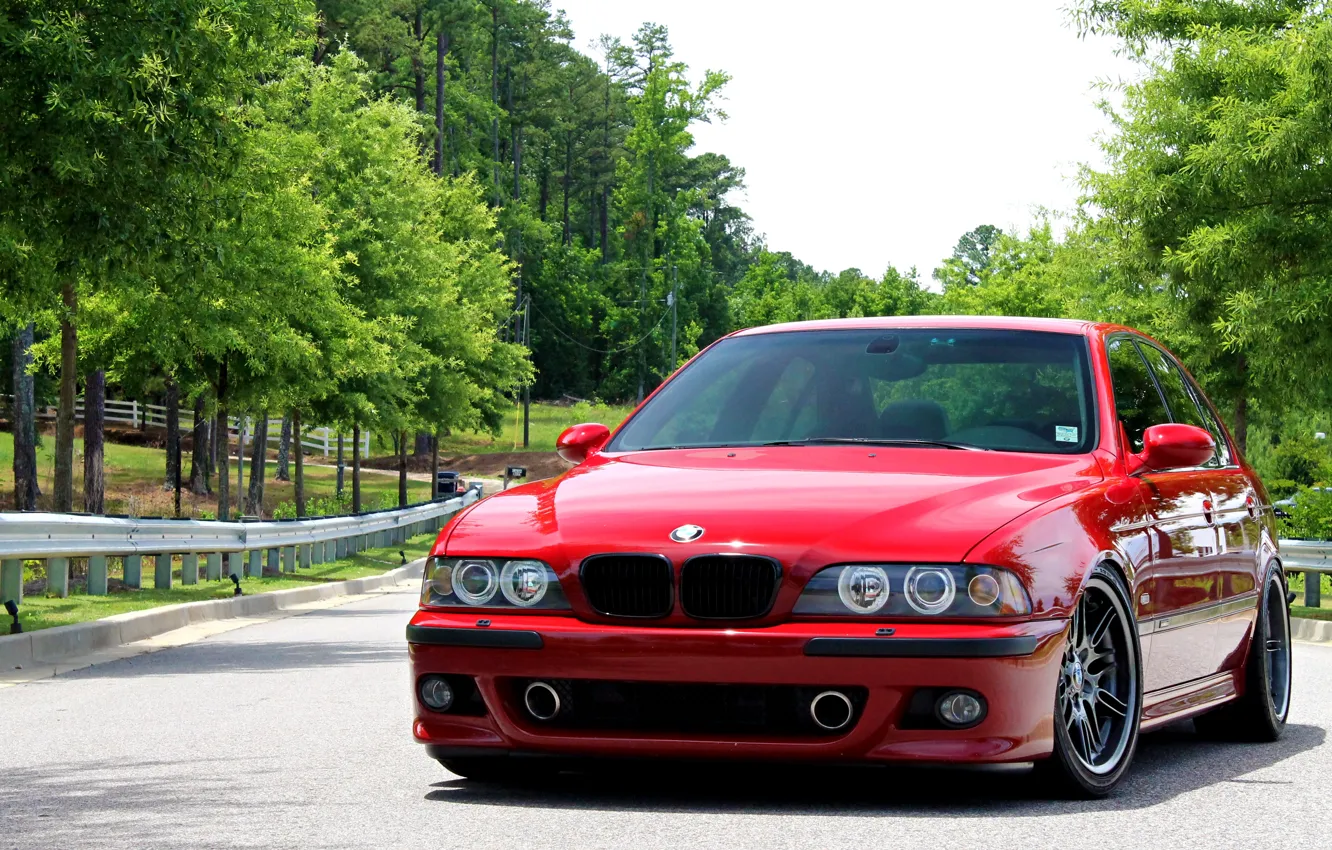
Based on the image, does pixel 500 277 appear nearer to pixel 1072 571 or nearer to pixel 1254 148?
pixel 1254 148

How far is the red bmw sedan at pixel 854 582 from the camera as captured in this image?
18.0 ft

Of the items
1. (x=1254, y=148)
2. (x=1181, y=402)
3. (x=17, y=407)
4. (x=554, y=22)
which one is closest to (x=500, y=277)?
(x=17, y=407)

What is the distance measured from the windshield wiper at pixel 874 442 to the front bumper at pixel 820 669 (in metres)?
1.12

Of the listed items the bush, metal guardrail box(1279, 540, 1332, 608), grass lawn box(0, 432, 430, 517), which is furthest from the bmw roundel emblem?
grass lawn box(0, 432, 430, 517)

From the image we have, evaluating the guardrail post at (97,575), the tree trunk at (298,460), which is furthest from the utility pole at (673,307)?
the guardrail post at (97,575)

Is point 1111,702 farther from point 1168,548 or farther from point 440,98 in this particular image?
point 440,98

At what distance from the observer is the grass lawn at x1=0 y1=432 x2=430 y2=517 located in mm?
46750

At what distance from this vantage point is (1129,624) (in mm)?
6281

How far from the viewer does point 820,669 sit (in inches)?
214

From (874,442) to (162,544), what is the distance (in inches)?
514

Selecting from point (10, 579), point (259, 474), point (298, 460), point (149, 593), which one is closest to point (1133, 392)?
point (10, 579)

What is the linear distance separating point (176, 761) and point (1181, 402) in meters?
4.53

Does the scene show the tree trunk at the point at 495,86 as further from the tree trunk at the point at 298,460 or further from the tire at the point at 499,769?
the tire at the point at 499,769

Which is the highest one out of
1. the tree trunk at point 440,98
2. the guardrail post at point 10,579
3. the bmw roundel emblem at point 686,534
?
the tree trunk at point 440,98
